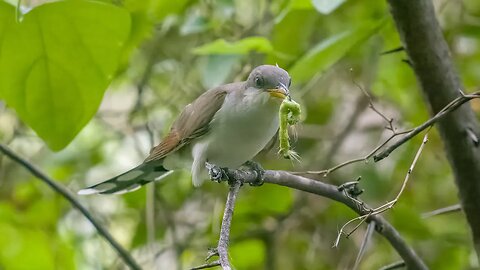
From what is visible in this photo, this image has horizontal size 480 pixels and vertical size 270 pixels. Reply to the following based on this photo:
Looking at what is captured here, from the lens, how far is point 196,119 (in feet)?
5.96

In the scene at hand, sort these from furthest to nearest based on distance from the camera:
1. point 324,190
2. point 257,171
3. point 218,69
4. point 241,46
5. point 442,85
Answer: point 218,69 < point 241,46 < point 442,85 < point 257,171 < point 324,190

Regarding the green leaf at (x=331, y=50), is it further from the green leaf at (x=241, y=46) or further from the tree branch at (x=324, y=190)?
the tree branch at (x=324, y=190)

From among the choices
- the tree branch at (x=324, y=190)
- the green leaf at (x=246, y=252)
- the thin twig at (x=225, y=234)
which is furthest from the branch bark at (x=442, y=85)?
the green leaf at (x=246, y=252)

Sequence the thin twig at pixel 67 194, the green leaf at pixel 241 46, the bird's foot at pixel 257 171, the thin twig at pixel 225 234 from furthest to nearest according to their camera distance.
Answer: the green leaf at pixel 241 46 → the thin twig at pixel 67 194 → the bird's foot at pixel 257 171 → the thin twig at pixel 225 234

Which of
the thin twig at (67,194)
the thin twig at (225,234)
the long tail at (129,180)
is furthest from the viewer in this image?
the long tail at (129,180)

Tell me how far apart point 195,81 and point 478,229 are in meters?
1.67

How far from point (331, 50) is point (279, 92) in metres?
0.25

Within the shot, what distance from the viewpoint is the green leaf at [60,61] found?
1597mm

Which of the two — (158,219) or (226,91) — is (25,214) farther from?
(226,91)

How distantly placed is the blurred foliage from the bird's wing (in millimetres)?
132

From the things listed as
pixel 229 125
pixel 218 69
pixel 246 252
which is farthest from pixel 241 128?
pixel 246 252

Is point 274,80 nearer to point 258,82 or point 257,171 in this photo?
point 258,82

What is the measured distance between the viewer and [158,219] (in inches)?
117

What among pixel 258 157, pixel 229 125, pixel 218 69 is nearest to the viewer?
pixel 229 125
